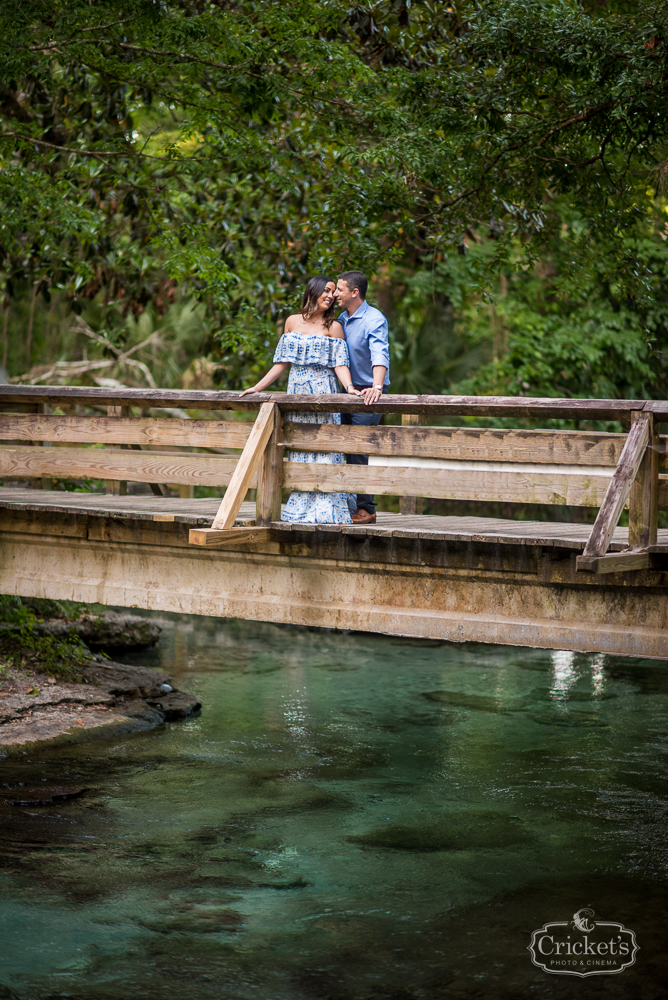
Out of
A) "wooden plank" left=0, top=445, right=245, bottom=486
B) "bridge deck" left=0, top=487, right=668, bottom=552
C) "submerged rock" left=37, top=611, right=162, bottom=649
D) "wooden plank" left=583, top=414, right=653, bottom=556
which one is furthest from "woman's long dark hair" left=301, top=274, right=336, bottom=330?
"submerged rock" left=37, top=611, right=162, bottom=649

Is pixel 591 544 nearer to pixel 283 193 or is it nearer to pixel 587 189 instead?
pixel 587 189

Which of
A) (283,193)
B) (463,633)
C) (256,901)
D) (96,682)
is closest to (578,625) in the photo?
(463,633)

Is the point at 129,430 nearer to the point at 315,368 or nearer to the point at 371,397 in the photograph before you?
the point at 315,368

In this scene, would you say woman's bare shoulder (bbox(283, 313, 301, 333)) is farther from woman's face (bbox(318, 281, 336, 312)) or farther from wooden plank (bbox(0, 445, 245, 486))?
A: wooden plank (bbox(0, 445, 245, 486))

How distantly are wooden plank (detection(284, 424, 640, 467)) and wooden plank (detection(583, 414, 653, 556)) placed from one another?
250 millimetres

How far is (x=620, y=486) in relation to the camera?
5.52 meters

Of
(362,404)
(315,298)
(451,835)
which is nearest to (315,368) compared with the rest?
(315,298)

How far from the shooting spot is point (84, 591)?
7.94 metres

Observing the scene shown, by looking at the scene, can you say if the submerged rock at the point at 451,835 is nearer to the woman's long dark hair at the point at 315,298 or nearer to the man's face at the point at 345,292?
the woman's long dark hair at the point at 315,298

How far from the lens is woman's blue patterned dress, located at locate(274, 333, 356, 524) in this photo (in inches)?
280

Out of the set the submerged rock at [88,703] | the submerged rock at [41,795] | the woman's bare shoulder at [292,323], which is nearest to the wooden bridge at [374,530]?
the woman's bare shoulder at [292,323]

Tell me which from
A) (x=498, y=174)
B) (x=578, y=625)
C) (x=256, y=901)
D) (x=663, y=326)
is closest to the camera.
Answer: (x=578, y=625)

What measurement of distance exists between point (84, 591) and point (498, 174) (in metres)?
5.80

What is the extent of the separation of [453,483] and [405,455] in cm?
33
